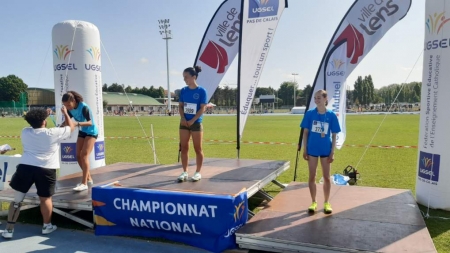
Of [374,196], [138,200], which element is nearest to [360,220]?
[374,196]

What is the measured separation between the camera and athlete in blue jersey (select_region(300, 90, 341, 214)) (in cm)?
452

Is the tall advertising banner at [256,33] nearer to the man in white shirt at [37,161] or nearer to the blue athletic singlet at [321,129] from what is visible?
the blue athletic singlet at [321,129]

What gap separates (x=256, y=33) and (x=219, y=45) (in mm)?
1362

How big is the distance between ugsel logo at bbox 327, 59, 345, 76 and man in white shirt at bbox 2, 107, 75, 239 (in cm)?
530

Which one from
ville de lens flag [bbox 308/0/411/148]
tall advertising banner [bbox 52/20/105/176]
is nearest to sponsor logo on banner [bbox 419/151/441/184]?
ville de lens flag [bbox 308/0/411/148]

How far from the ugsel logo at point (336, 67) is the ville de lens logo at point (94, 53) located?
545 cm

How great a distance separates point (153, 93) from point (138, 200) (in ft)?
422

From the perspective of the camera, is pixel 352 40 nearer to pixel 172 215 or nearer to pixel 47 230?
pixel 172 215

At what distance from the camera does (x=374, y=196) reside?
5520mm

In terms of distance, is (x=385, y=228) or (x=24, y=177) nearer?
(x=385, y=228)

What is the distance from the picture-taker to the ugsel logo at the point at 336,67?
7.08m

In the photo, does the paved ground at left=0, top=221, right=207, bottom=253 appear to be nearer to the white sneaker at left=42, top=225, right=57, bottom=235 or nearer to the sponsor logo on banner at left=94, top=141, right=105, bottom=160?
the white sneaker at left=42, top=225, right=57, bottom=235

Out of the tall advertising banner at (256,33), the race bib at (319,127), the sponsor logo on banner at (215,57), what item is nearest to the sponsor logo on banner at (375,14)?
the tall advertising banner at (256,33)

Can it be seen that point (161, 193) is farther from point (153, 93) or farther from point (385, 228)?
point (153, 93)
